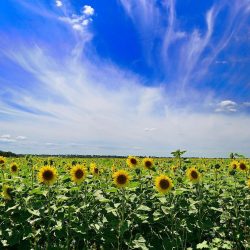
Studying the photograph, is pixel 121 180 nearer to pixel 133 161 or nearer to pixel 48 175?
pixel 48 175

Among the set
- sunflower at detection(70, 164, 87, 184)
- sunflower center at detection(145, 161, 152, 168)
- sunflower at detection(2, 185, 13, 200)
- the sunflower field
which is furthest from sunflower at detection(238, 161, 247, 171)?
sunflower at detection(2, 185, 13, 200)

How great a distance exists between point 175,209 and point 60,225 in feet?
8.81

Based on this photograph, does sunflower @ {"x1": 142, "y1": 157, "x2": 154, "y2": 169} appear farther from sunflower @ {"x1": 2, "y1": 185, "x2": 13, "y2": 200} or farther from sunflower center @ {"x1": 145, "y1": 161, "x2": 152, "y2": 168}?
sunflower @ {"x1": 2, "y1": 185, "x2": 13, "y2": 200}

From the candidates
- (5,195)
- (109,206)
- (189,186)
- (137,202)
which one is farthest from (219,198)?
(5,195)

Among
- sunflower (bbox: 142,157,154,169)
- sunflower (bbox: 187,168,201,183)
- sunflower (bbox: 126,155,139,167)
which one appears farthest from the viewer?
sunflower (bbox: 126,155,139,167)

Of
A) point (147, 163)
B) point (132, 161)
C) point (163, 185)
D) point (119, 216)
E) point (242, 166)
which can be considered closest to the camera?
point (119, 216)

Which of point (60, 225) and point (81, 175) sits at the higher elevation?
point (81, 175)

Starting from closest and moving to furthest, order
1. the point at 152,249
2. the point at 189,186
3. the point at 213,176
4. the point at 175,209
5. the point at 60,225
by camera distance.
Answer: the point at 60,225 < the point at 152,249 < the point at 175,209 < the point at 189,186 < the point at 213,176

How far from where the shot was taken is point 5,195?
880 centimetres

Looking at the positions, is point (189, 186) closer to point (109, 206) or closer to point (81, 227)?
point (109, 206)

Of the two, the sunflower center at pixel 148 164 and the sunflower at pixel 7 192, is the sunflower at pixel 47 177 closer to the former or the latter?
the sunflower at pixel 7 192

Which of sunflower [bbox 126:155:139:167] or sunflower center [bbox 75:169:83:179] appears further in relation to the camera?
sunflower [bbox 126:155:139:167]

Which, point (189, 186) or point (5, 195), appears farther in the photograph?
point (189, 186)

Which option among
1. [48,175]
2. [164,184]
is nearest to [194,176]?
[164,184]
